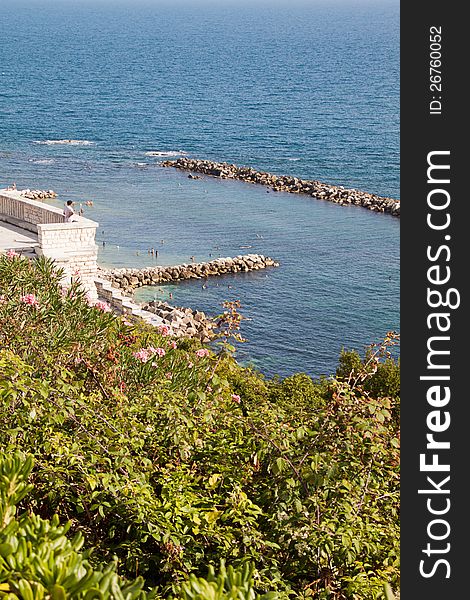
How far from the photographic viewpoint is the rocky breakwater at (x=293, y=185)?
4772 centimetres

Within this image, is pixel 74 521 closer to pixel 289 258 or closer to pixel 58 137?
pixel 289 258

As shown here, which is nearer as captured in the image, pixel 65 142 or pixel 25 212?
pixel 25 212

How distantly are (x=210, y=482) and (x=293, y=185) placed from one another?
4669cm

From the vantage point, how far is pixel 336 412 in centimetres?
566

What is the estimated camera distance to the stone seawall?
103ft

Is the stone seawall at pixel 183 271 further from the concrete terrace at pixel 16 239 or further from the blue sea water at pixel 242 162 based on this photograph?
the concrete terrace at pixel 16 239

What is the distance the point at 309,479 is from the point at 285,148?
63.7 metres

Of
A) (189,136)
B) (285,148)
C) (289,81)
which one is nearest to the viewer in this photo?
(285,148)

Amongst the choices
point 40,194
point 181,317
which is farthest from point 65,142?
point 181,317

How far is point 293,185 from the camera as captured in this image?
51.2 m

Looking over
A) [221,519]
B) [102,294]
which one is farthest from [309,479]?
[102,294]

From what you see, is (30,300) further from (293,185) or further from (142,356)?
(293,185)

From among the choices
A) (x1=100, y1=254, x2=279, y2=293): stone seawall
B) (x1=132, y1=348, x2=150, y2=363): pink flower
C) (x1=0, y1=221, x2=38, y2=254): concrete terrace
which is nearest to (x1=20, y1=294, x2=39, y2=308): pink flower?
(x1=132, y1=348, x2=150, y2=363): pink flower

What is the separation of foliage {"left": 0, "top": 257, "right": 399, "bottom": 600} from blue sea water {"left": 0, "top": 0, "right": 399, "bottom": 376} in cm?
1909
